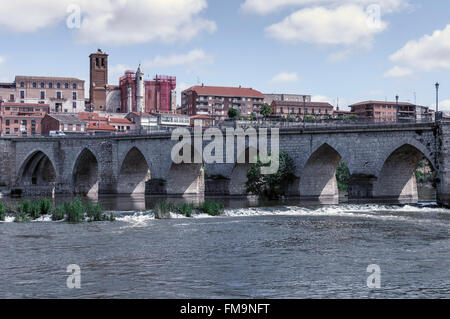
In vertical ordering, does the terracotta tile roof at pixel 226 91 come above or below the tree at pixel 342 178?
above

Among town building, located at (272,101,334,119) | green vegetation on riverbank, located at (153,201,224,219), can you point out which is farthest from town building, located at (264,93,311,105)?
green vegetation on riverbank, located at (153,201,224,219)

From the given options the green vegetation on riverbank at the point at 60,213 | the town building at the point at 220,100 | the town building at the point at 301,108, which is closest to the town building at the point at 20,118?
the town building at the point at 220,100

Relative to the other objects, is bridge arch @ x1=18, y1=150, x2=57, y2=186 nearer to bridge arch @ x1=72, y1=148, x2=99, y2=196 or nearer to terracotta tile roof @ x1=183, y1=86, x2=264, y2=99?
bridge arch @ x1=72, y1=148, x2=99, y2=196

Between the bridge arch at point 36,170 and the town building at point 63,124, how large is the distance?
435 inches

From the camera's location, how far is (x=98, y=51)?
427ft

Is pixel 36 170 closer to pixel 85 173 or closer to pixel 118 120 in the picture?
pixel 85 173

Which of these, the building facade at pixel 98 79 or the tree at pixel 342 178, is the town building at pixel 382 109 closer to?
the building facade at pixel 98 79

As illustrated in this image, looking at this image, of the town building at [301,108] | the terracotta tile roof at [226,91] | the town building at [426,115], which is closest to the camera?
the town building at [426,115]

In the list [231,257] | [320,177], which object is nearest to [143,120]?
[320,177]

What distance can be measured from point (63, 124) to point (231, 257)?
81254 mm

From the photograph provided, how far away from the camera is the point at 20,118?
374ft

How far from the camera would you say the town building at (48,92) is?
413ft
